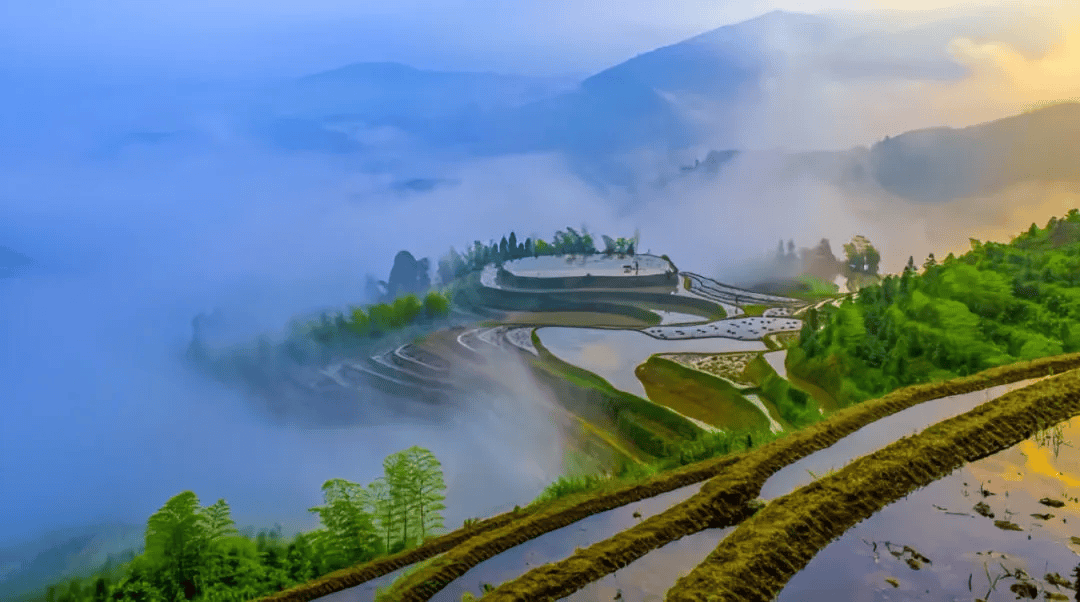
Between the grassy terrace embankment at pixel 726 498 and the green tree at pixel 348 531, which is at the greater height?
the grassy terrace embankment at pixel 726 498

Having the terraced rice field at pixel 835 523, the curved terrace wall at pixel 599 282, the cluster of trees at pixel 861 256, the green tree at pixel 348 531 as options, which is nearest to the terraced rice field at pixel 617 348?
the curved terrace wall at pixel 599 282

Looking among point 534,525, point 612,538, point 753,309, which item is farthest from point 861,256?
point 612,538

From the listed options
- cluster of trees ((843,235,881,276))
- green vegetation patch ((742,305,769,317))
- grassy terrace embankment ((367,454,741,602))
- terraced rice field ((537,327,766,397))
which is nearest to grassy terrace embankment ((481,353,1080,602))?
grassy terrace embankment ((367,454,741,602))

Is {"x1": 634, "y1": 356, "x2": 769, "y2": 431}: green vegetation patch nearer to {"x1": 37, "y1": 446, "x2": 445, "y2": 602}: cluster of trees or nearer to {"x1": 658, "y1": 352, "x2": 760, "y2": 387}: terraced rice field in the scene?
{"x1": 658, "y1": 352, "x2": 760, "y2": 387}: terraced rice field

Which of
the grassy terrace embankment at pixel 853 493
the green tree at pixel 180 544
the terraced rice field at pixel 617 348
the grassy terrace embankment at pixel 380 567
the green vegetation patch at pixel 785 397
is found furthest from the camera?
the terraced rice field at pixel 617 348

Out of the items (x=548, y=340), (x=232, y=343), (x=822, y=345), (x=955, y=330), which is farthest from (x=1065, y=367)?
(x=232, y=343)

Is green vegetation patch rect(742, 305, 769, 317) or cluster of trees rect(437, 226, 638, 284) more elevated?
cluster of trees rect(437, 226, 638, 284)

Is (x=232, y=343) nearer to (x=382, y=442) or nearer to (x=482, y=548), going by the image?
(x=382, y=442)

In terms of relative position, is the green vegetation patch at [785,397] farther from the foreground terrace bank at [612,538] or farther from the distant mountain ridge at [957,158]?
the distant mountain ridge at [957,158]
